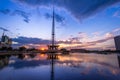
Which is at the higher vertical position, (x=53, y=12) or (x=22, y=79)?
(x=53, y=12)

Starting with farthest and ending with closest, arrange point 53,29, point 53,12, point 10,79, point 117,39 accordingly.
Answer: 1. point 117,39
2. point 53,29
3. point 53,12
4. point 10,79

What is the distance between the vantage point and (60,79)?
15734 millimetres

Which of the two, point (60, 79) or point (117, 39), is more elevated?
point (117, 39)

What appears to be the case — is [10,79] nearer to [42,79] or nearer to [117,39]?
[42,79]

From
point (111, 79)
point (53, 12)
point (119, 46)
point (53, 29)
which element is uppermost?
point (53, 12)

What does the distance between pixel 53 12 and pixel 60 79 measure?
468 feet

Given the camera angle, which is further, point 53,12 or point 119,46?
point 119,46

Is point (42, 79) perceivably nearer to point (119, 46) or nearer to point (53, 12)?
point (53, 12)

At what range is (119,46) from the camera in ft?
643

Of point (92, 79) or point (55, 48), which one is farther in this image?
point (55, 48)

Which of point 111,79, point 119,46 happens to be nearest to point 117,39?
point 119,46

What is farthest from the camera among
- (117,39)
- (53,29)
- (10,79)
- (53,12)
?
(117,39)

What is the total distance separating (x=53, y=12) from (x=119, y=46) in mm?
105606

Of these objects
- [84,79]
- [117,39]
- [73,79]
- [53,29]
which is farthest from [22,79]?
[117,39]
